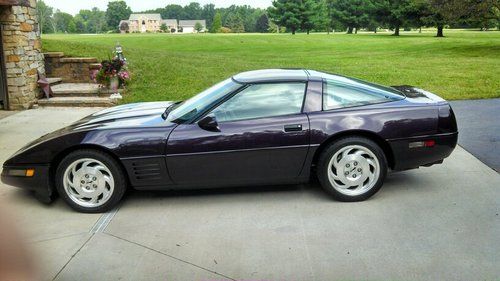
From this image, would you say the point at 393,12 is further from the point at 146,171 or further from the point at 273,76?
the point at 146,171

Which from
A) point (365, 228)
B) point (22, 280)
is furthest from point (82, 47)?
point (22, 280)

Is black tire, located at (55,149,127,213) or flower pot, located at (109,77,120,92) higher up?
flower pot, located at (109,77,120,92)

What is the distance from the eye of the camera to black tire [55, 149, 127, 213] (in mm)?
4250

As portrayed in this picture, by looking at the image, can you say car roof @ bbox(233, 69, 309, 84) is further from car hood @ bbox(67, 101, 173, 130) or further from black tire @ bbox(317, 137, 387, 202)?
car hood @ bbox(67, 101, 173, 130)

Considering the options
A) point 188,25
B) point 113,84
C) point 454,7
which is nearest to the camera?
point 113,84

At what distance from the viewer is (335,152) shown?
14.2 ft

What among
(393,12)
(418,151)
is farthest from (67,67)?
(393,12)

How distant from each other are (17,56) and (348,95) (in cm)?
770

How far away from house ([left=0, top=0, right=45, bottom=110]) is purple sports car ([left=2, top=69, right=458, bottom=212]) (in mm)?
5940

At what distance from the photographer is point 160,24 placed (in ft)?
367

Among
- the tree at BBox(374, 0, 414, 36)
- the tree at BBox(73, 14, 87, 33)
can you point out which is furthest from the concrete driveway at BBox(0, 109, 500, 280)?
the tree at BBox(73, 14, 87, 33)

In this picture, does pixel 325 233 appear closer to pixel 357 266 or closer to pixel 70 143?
pixel 357 266

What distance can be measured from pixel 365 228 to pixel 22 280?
2.95 meters

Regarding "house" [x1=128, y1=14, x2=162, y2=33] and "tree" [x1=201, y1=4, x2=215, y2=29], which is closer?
"house" [x1=128, y1=14, x2=162, y2=33]
